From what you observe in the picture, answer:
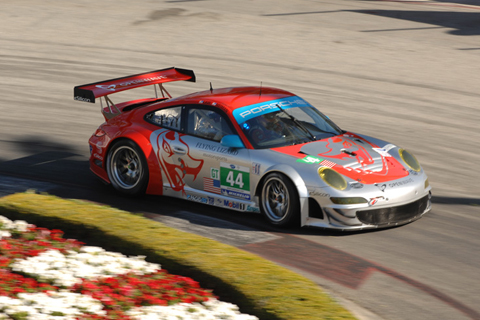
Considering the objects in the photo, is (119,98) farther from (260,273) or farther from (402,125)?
(260,273)

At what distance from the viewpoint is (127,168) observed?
8.94m

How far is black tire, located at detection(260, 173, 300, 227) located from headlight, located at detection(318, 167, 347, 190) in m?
0.34

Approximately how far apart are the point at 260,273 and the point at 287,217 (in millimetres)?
1684

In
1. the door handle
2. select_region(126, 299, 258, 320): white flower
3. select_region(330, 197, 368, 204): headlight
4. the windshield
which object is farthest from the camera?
Result: the door handle

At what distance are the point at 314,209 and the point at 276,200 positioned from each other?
49 cm

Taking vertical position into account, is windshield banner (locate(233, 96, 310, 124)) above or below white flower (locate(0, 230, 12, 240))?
above

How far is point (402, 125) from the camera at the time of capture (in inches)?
497

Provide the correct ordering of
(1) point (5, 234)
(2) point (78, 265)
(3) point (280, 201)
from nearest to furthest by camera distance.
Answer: (2) point (78, 265) → (1) point (5, 234) → (3) point (280, 201)

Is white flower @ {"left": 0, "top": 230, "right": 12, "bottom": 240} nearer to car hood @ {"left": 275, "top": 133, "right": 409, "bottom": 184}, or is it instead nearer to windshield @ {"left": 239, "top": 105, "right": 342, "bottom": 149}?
windshield @ {"left": 239, "top": 105, "right": 342, "bottom": 149}

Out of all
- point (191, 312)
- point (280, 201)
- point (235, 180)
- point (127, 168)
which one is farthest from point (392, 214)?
point (127, 168)

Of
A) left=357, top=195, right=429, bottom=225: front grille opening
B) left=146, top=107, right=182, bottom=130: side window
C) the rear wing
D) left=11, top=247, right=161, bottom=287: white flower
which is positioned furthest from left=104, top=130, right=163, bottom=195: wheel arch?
left=357, top=195, right=429, bottom=225: front grille opening

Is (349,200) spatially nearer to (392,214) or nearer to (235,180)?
(392,214)

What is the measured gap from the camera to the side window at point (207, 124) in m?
8.23

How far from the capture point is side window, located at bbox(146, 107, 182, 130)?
863 cm
